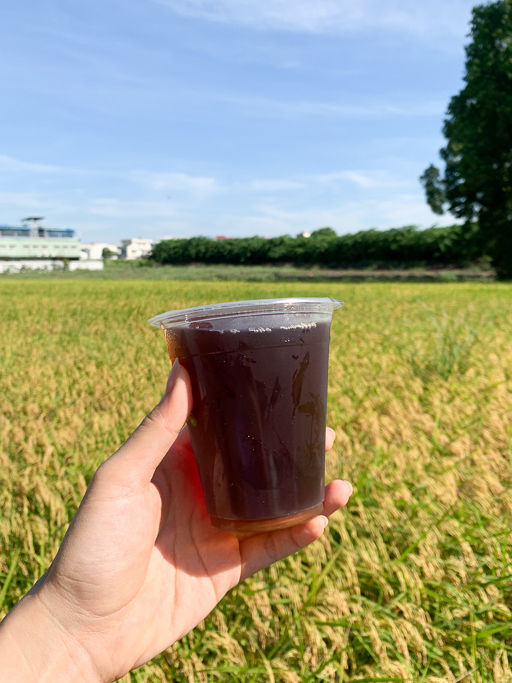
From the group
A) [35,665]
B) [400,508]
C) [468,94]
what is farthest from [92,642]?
[468,94]

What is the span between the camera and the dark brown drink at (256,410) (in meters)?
1.46

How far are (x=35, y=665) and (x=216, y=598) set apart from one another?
0.62 metres

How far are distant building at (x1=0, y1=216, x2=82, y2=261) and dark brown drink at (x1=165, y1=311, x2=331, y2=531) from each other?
285 ft

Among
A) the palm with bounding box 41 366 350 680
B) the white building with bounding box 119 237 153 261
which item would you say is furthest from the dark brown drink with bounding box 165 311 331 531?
the white building with bounding box 119 237 153 261

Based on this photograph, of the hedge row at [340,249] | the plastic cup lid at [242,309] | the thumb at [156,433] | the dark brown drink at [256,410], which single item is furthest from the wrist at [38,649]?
the hedge row at [340,249]

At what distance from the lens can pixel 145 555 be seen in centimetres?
168

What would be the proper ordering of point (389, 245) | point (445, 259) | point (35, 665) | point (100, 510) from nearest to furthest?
point (35, 665), point (100, 510), point (445, 259), point (389, 245)

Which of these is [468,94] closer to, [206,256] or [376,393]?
[376,393]

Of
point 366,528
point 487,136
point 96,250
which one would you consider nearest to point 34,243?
point 96,250

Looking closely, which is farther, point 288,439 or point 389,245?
point 389,245

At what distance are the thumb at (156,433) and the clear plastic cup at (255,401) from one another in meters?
0.04

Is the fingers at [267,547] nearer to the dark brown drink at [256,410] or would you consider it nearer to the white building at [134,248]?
the dark brown drink at [256,410]

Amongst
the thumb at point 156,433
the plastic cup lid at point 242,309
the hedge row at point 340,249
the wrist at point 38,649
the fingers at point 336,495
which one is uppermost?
the hedge row at point 340,249

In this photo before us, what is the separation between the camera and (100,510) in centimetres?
156
